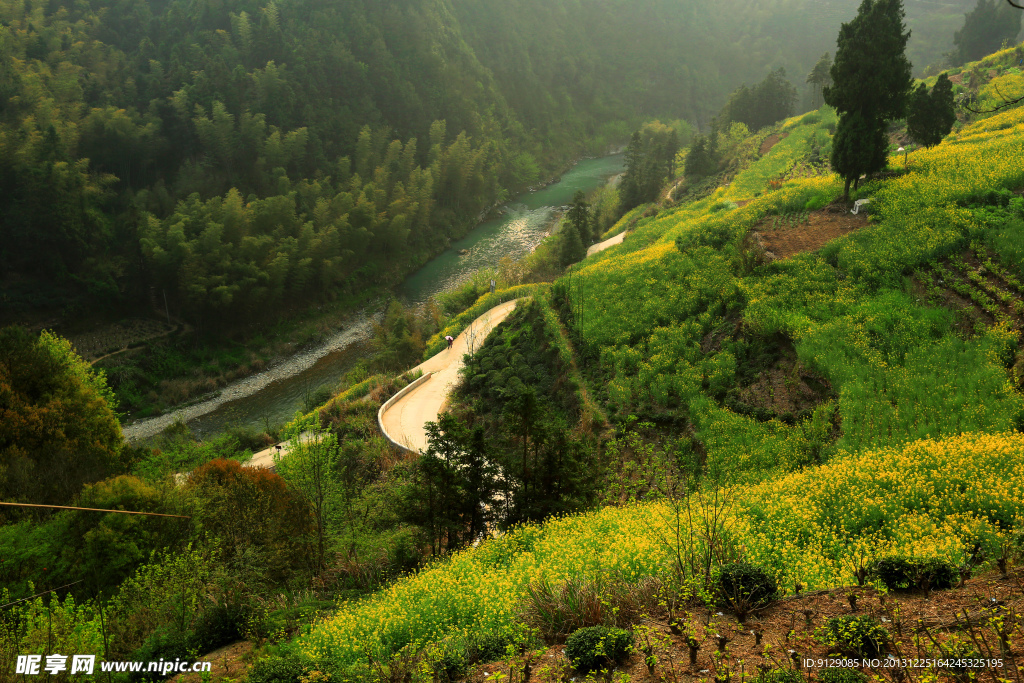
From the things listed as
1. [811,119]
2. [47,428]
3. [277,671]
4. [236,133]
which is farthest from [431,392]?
[236,133]

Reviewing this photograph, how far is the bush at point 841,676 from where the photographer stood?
6.38m

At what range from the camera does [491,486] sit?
609 inches

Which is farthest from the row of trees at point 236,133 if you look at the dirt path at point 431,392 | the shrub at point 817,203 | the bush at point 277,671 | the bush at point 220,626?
the bush at point 277,671

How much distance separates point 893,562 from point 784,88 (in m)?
77.9

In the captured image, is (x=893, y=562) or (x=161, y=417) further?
(x=161, y=417)

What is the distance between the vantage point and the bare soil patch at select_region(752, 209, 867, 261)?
2325 centimetres

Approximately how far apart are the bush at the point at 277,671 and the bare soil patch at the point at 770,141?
55714 mm

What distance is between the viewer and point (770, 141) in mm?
57562

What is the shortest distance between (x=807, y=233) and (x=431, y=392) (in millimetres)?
19889

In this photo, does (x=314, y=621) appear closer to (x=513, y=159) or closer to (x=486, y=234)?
(x=486, y=234)

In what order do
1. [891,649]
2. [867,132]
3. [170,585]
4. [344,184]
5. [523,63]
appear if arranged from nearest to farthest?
[891,649] → [170,585] → [867,132] → [344,184] → [523,63]

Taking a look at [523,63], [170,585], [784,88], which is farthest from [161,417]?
[523,63]

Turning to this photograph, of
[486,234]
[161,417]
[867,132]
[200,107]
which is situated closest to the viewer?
[867,132]

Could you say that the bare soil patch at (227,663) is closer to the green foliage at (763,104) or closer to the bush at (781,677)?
the bush at (781,677)
